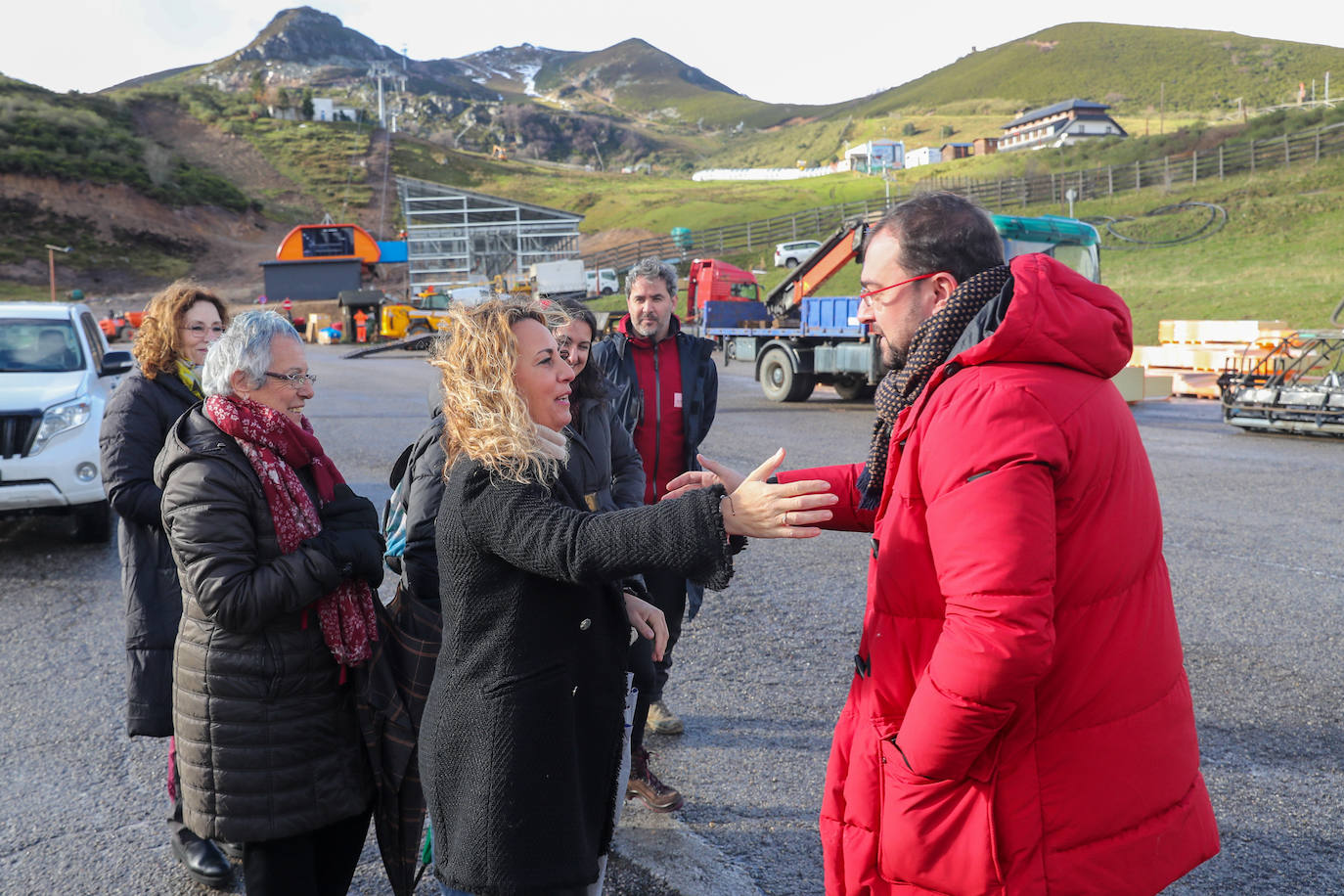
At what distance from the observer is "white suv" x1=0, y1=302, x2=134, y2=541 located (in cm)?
745

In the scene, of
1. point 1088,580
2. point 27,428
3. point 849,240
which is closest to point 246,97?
point 849,240

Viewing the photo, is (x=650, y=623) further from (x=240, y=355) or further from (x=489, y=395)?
(x=240, y=355)

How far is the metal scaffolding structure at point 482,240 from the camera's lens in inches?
2474

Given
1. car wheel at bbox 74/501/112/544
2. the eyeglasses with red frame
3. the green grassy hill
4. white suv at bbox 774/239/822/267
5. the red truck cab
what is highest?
the green grassy hill

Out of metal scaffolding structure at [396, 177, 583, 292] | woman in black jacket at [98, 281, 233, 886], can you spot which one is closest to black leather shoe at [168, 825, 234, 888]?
woman in black jacket at [98, 281, 233, 886]

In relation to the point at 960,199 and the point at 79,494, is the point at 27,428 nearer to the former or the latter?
the point at 79,494

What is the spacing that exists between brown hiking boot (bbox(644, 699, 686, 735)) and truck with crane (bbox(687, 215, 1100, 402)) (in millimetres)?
11749

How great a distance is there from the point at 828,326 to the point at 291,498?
1609 centimetres

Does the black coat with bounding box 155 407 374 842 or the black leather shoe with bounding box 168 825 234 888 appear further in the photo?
the black leather shoe with bounding box 168 825 234 888

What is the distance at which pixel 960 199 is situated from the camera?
6.72 feet

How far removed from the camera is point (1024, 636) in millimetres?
1604

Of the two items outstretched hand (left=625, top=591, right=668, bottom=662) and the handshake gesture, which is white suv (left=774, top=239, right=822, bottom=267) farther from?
the handshake gesture

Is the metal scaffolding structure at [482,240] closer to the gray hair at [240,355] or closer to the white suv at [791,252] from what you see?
the white suv at [791,252]

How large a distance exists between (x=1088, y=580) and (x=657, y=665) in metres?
2.51
